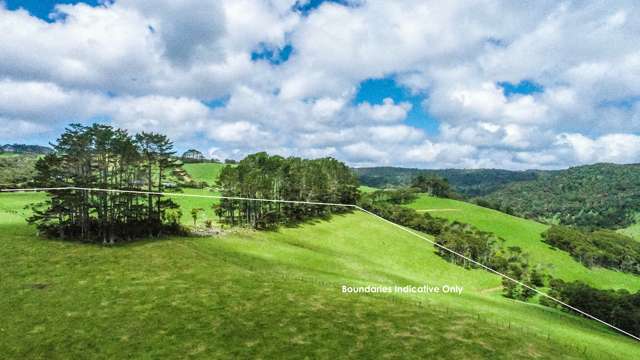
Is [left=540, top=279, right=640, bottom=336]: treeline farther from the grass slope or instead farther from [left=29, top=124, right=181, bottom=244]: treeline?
[left=29, top=124, right=181, bottom=244]: treeline

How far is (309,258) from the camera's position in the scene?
203ft

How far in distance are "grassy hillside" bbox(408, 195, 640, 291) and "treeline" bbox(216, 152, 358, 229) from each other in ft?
248

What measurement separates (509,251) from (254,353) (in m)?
139

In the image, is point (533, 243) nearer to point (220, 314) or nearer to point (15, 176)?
point (220, 314)

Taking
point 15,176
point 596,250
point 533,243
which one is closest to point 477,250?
point 533,243

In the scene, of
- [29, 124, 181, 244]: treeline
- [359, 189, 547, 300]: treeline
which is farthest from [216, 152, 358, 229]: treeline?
[359, 189, 547, 300]: treeline

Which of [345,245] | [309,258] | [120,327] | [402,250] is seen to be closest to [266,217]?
[345,245]

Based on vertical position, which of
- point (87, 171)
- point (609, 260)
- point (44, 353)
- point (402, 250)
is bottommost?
point (609, 260)

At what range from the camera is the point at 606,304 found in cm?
8700

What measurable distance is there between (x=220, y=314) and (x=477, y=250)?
109 meters

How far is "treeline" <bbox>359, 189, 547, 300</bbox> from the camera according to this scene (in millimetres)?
102169

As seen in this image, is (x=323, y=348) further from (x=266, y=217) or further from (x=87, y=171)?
(x=266, y=217)

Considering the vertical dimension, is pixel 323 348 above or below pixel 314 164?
below

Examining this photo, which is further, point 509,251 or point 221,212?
point 509,251
